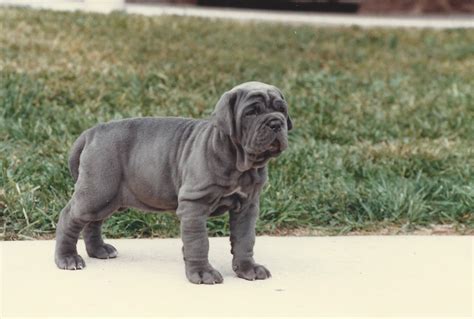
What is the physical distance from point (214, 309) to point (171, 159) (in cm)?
96

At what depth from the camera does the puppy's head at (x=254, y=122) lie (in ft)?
16.1

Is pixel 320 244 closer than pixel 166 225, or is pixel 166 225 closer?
pixel 320 244

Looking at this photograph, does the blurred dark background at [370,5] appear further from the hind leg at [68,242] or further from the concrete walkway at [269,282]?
the hind leg at [68,242]

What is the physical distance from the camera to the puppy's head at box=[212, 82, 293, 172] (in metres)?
4.89

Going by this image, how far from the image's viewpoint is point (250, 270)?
5320 millimetres

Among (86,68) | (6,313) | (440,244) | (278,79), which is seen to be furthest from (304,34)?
(6,313)

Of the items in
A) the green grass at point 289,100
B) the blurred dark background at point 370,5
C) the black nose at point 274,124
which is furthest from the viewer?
the blurred dark background at point 370,5

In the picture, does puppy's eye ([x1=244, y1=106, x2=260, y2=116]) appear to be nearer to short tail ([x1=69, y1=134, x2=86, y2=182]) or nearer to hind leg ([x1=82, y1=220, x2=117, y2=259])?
short tail ([x1=69, y1=134, x2=86, y2=182])

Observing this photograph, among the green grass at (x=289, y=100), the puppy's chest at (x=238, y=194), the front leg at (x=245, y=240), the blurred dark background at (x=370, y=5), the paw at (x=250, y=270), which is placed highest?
the puppy's chest at (x=238, y=194)

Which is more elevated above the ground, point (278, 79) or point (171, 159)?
point (171, 159)

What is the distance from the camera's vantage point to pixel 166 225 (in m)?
6.74

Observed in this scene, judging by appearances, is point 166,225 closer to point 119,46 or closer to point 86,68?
point 86,68

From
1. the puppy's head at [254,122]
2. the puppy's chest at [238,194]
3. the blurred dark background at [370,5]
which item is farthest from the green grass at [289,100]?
the blurred dark background at [370,5]

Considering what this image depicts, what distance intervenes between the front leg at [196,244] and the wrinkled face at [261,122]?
1.28 feet
